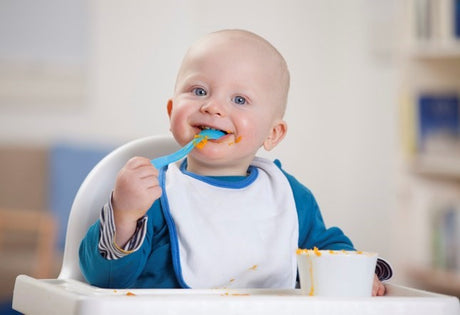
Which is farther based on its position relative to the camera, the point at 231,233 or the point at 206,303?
the point at 231,233

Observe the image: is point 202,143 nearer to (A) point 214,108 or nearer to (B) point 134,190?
(A) point 214,108

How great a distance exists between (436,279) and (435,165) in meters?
0.48

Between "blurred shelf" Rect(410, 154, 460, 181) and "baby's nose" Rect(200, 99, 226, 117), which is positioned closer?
"baby's nose" Rect(200, 99, 226, 117)

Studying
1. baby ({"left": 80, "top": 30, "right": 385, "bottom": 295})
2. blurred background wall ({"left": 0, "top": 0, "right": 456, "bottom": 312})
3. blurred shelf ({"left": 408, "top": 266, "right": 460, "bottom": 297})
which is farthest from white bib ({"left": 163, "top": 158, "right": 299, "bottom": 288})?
blurred background wall ({"left": 0, "top": 0, "right": 456, "bottom": 312})

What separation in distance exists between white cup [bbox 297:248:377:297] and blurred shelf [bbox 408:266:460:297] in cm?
246

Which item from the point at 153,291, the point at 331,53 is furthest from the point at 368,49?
the point at 153,291

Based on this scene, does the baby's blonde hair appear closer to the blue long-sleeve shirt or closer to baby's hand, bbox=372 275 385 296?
the blue long-sleeve shirt

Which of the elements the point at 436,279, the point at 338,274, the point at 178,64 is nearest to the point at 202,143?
the point at 338,274

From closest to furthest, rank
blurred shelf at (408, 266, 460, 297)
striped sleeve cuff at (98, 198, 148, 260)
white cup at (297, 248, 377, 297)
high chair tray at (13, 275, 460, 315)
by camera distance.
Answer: high chair tray at (13, 275, 460, 315) < white cup at (297, 248, 377, 297) < striped sleeve cuff at (98, 198, 148, 260) < blurred shelf at (408, 266, 460, 297)

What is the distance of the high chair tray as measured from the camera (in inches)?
29.3

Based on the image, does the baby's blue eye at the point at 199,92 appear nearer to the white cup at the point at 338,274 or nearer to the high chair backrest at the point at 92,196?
the high chair backrest at the point at 92,196

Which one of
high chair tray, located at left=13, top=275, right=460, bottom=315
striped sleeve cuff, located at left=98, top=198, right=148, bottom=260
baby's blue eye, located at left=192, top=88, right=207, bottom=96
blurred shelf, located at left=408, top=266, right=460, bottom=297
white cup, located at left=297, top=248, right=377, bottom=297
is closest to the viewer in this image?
high chair tray, located at left=13, top=275, right=460, bottom=315

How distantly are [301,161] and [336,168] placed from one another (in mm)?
215

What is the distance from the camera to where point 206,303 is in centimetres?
76
